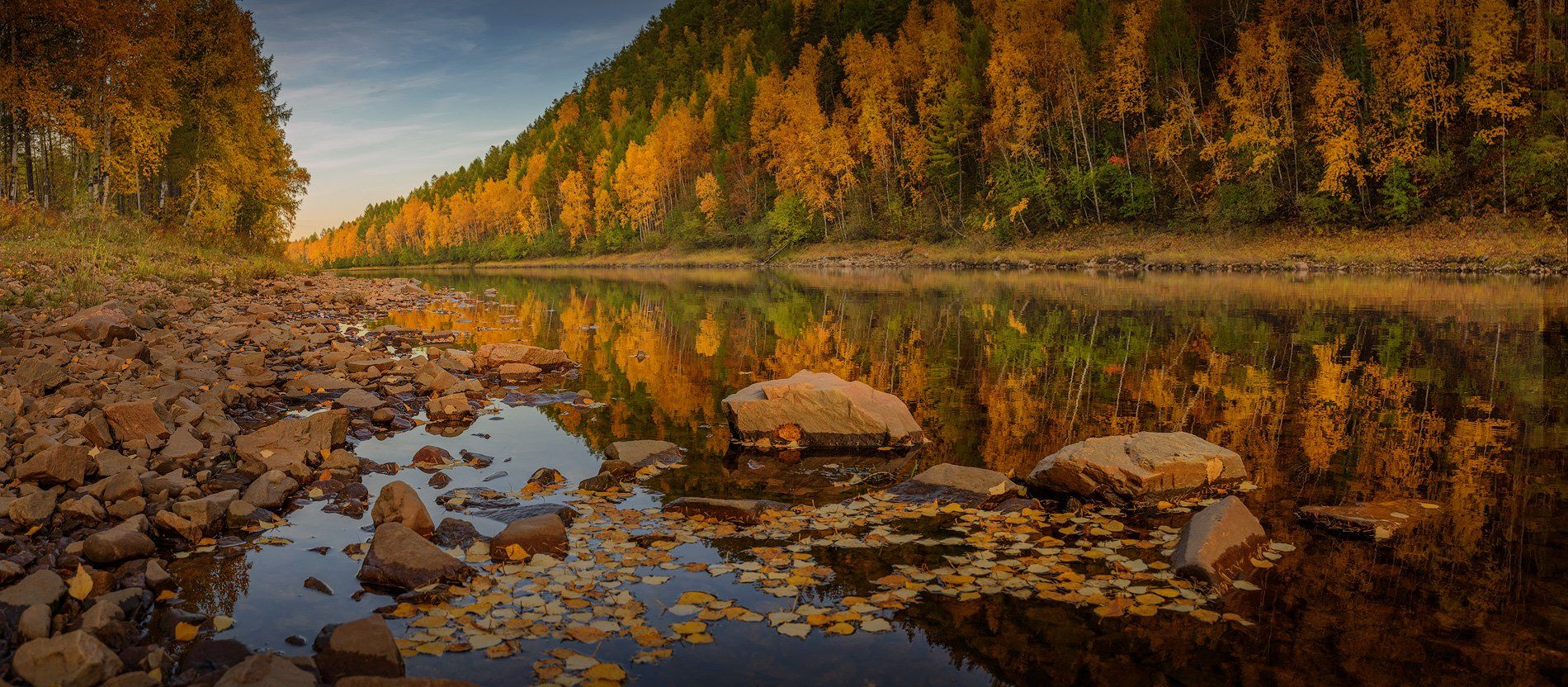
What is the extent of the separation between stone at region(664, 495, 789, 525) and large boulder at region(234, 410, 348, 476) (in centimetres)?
334

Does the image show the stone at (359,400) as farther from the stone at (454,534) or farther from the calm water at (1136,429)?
the stone at (454,534)

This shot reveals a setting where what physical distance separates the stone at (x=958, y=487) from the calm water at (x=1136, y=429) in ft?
2.35

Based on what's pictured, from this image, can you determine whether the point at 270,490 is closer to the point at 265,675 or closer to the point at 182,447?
the point at 182,447

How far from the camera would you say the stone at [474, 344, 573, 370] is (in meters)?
13.5

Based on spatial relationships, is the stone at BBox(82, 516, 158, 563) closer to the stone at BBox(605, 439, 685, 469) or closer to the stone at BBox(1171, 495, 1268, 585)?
the stone at BBox(605, 439, 685, 469)

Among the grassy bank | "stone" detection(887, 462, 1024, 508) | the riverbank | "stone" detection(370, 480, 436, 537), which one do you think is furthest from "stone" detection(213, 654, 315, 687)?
the riverbank

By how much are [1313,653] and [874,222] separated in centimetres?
5591

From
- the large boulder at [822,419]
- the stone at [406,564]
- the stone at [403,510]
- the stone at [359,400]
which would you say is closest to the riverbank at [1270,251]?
the large boulder at [822,419]

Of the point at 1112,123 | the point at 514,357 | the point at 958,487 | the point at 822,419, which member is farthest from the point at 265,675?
the point at 1112,123

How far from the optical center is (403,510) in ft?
18.7

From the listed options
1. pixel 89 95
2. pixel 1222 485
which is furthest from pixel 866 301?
pixel 89 95

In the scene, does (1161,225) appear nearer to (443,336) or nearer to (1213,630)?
(443,336)

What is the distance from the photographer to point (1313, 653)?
12.7ft

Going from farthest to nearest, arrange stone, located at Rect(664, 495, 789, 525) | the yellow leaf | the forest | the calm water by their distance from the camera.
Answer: the forest → stone, located at Rect(664, 495, 789, 525) → the yellow leaf → the calm water
